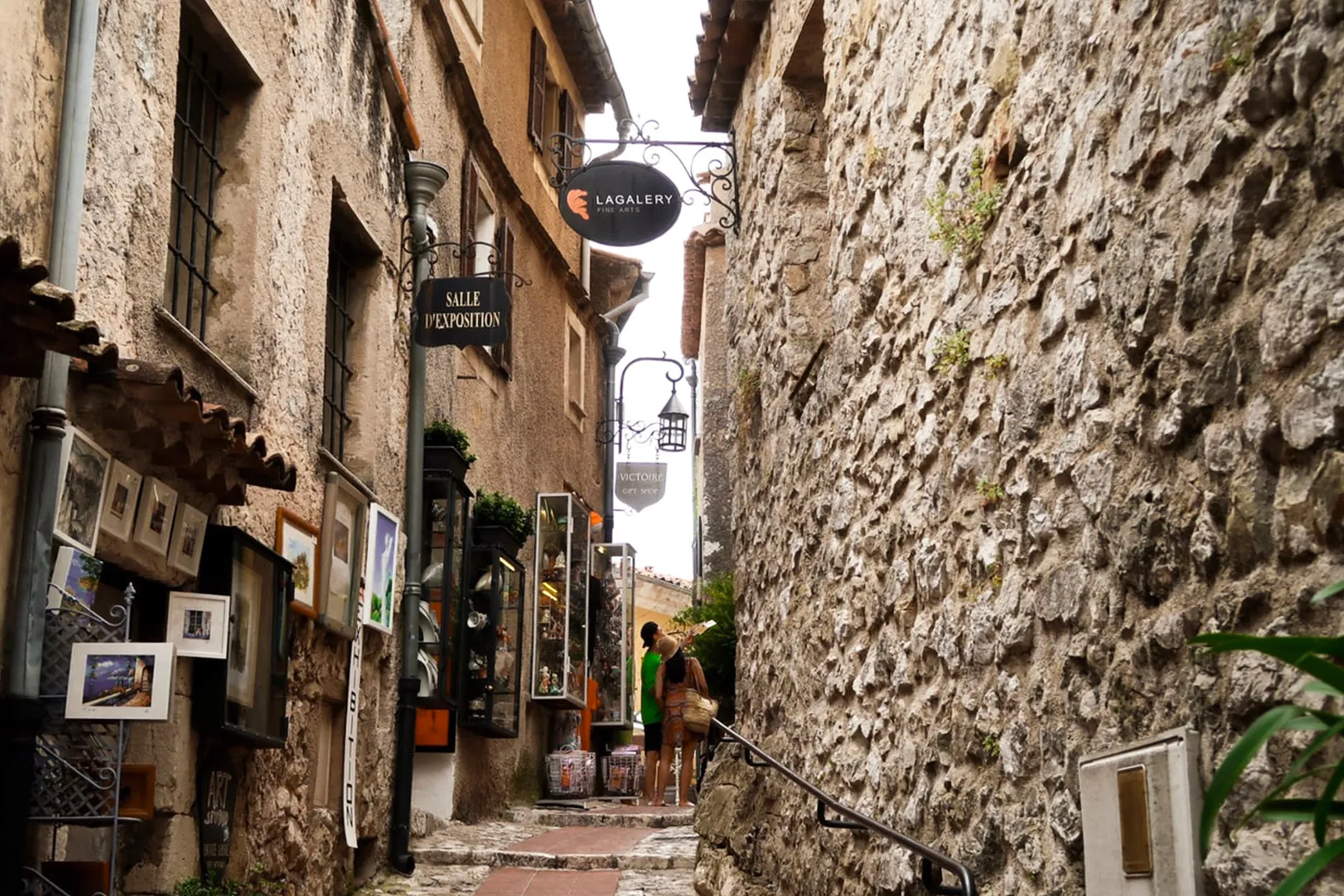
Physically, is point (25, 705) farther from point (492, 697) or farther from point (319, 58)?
point (492, 697)

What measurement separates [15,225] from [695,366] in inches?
769

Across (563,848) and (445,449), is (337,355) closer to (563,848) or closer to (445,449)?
(445,449)

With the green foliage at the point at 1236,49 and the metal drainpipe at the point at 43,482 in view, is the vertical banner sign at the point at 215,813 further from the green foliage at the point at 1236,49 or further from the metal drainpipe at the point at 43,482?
the green foliage at the point at 1236,49

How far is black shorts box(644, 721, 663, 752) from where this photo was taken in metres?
12.7

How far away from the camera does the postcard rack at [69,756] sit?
5391 mm

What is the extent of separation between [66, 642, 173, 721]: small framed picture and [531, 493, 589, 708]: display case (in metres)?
8.95

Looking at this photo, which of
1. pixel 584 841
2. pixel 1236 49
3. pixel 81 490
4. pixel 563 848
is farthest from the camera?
pixel 584 841

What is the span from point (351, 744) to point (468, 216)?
212 inches

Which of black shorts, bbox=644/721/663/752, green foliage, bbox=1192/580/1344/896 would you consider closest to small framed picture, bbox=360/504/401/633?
black shorts, bbox=644/721/663/752

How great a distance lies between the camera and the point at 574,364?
61.3 feet

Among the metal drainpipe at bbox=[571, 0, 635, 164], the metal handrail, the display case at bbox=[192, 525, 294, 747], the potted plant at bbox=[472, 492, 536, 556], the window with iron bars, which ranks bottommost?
the metal handrail

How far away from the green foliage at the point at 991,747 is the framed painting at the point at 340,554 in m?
5.20

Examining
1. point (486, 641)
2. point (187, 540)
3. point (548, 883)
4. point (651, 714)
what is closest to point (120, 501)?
point (187, 540)

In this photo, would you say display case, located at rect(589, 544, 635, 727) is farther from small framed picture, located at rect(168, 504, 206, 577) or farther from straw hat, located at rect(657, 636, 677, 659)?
small framed picture, located at rect(168, 504, 206, 577)
